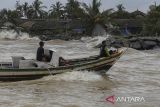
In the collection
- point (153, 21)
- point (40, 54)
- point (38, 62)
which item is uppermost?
point (153, 21)

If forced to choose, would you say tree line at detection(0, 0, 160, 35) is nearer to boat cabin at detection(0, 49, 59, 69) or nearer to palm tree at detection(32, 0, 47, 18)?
palm tree at detection(32, 0, 47, 18)

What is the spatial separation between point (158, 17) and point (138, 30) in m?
16.8

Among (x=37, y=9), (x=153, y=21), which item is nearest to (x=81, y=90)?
(x=153, y=21)

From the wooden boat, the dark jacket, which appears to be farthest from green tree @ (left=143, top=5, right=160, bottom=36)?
the dark jacket

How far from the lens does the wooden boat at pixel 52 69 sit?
619 inches

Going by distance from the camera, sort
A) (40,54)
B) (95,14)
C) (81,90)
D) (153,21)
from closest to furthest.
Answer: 1. (81,90)
2. (40,54)
3. (153,21)
4. (95,14)

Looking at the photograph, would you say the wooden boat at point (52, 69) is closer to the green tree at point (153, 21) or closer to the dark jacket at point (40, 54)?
the dark jacket at point (40, 54)

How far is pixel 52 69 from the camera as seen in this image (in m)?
16.3

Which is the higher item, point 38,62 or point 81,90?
point 38,62

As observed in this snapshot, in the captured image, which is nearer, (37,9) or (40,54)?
(40,54)

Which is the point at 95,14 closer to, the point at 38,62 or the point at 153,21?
the point at 153,21

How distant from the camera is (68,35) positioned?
6419 centimetres

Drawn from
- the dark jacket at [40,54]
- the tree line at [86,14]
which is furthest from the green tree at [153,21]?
the dark jacket at [40,54]

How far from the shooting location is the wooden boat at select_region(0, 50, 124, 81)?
51.6ft
